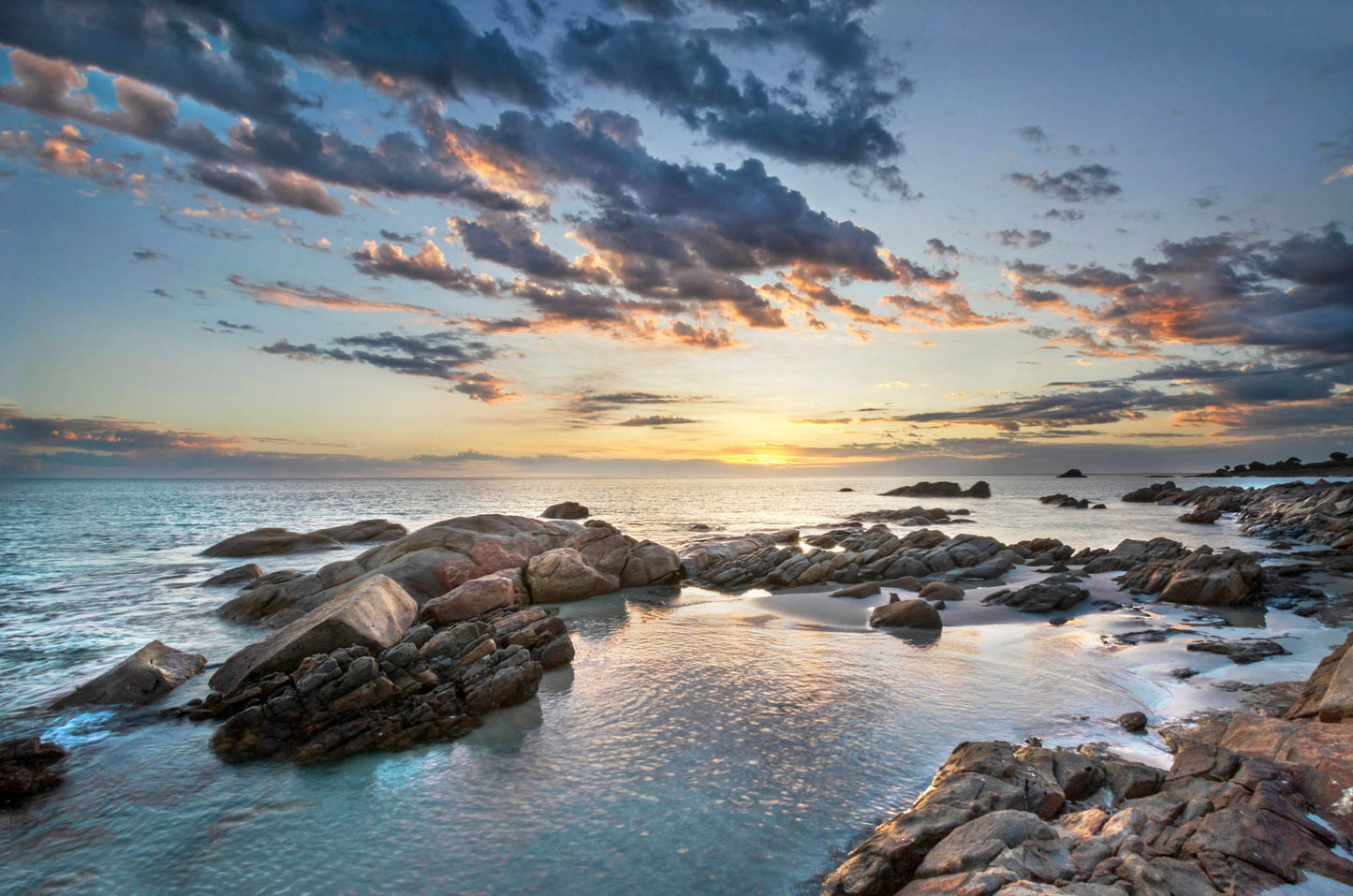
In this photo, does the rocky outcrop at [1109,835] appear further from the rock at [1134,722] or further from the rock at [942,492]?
the rock at [942,492]

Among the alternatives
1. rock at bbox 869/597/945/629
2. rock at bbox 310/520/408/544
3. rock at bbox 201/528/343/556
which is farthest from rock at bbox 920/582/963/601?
rock at bbox 201/528/343/556

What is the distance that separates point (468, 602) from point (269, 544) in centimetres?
3066

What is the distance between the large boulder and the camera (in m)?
14.1

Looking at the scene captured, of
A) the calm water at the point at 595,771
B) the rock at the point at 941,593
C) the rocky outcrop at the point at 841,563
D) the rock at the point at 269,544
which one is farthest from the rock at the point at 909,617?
the rock at the point at 269,544

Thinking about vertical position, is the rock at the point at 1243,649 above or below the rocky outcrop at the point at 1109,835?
below

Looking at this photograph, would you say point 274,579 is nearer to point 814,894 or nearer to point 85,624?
point 85,624

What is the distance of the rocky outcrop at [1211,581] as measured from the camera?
22.0m

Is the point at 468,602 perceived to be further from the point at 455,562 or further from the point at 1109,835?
the point at 1109,835

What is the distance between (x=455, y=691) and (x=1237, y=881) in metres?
13.5

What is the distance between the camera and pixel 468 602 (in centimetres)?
2083

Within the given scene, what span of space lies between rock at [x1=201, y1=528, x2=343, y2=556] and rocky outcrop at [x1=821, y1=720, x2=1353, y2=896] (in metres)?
45.7

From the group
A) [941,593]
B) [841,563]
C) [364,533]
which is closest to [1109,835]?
[941,593]

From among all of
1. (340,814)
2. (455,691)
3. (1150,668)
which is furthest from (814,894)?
(1150,668)

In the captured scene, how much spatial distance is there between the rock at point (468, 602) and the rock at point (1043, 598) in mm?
19669
